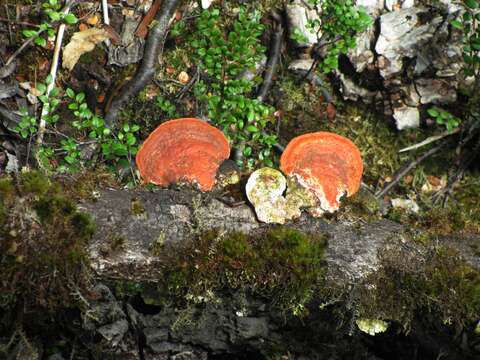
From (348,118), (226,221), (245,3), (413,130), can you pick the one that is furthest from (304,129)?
(226,221)

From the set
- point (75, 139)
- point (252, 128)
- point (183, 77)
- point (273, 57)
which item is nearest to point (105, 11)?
point (183, 77)

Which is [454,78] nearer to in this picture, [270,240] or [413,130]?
[413,130]

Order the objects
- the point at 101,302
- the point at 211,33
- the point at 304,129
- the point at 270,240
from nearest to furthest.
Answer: the point at 270,240 < the point at 101,302 < the point at 211,33 < the point at 304,129

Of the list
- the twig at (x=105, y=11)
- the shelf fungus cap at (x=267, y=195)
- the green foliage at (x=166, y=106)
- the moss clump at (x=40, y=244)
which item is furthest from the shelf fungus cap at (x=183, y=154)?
the twig at (x=105, y=11)

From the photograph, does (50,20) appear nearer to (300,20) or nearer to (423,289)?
(300,20)

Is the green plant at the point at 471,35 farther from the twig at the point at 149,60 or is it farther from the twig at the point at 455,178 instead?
the twig at the point at 149,60

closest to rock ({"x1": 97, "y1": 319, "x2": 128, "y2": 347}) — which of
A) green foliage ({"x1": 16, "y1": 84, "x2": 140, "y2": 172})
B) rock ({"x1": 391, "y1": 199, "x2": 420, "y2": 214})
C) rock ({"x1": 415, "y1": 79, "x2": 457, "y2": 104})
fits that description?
green foliage ({"x1": 16, "y1": 84, "x2": 140, "y2": 172})
